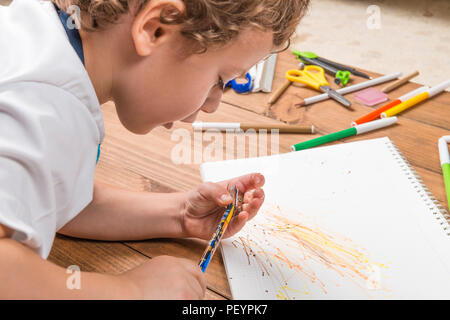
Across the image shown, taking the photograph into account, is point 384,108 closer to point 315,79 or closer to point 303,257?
point 315,79

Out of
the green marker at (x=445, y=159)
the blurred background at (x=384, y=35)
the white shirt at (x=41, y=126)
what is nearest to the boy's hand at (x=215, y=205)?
the white shirt at (x=41, y=126)

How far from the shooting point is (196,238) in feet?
1.81

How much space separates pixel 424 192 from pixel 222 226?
0.27m

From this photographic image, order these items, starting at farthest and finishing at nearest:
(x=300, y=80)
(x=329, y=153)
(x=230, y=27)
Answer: (x=300, y=80), (x=329, y=153), (x=230, y=27)

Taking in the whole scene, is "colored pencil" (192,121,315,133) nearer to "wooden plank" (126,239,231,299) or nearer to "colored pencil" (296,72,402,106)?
"colored pencil" (296,72,402,106)

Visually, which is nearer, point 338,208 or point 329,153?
point 338,208

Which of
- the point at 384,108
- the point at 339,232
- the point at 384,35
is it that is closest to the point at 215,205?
the point at 339,232

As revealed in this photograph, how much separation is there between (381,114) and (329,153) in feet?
0.51

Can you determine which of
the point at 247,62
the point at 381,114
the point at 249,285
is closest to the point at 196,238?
the point at 249,285

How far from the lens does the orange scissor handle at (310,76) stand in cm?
85

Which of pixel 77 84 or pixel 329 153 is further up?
pixel 77 84

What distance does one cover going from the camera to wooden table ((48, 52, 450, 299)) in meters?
0.51

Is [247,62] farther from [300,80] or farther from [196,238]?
[300,80]
